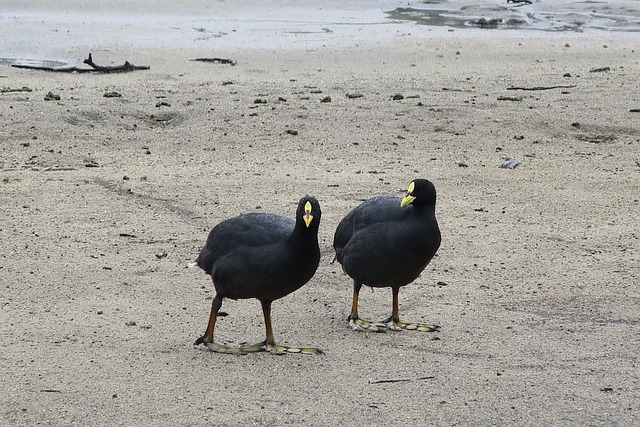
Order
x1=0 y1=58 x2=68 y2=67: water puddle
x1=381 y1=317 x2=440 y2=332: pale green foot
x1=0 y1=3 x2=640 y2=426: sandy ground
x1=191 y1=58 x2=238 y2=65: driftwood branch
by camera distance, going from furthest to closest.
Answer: x1=191 y1=58 x2=238 y2=65: driftwood branch
x1=0 y1=58 x2=68 y2=67: water puddle
x1=381 y1=317 x2=440 y2=332: pale green foot
x1=0 y1=3 x2=640 y2=426: sandy ground

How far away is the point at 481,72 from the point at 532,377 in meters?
11.5

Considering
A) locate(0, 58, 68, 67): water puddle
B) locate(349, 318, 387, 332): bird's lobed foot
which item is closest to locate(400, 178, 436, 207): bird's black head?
locate(349, 318, 387, 332): bird's lobed foot

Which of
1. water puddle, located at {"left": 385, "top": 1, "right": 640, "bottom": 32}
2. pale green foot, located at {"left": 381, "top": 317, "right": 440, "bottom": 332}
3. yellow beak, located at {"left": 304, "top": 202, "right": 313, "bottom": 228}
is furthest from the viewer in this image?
water puddle, located at {"left": 385, "top": 1, "right": 640, "bottom": 32}

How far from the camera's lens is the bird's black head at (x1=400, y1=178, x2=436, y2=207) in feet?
20.0

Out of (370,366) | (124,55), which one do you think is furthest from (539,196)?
(124,55)

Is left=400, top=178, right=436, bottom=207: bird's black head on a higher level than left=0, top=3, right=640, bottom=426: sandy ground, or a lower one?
higher

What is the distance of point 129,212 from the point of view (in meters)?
8.78

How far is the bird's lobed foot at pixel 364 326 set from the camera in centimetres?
641

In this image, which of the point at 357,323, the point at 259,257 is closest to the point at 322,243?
the point at 357,323

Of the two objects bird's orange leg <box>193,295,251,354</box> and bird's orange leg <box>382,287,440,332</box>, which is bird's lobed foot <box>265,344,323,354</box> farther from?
bird's orange leg <box>382,287,440,332</box>

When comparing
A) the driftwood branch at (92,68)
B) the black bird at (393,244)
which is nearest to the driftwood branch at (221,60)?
the driftwood branch at (92,68)

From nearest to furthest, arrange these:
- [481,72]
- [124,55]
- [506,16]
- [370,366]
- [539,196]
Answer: [370,366]
[539,196]
[481,72]
[124,55]
[506,16]

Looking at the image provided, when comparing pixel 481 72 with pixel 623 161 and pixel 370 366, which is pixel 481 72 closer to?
pixel 623 161

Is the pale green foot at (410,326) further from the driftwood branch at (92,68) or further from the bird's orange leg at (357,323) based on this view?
the driftwood branch at (92,68)
